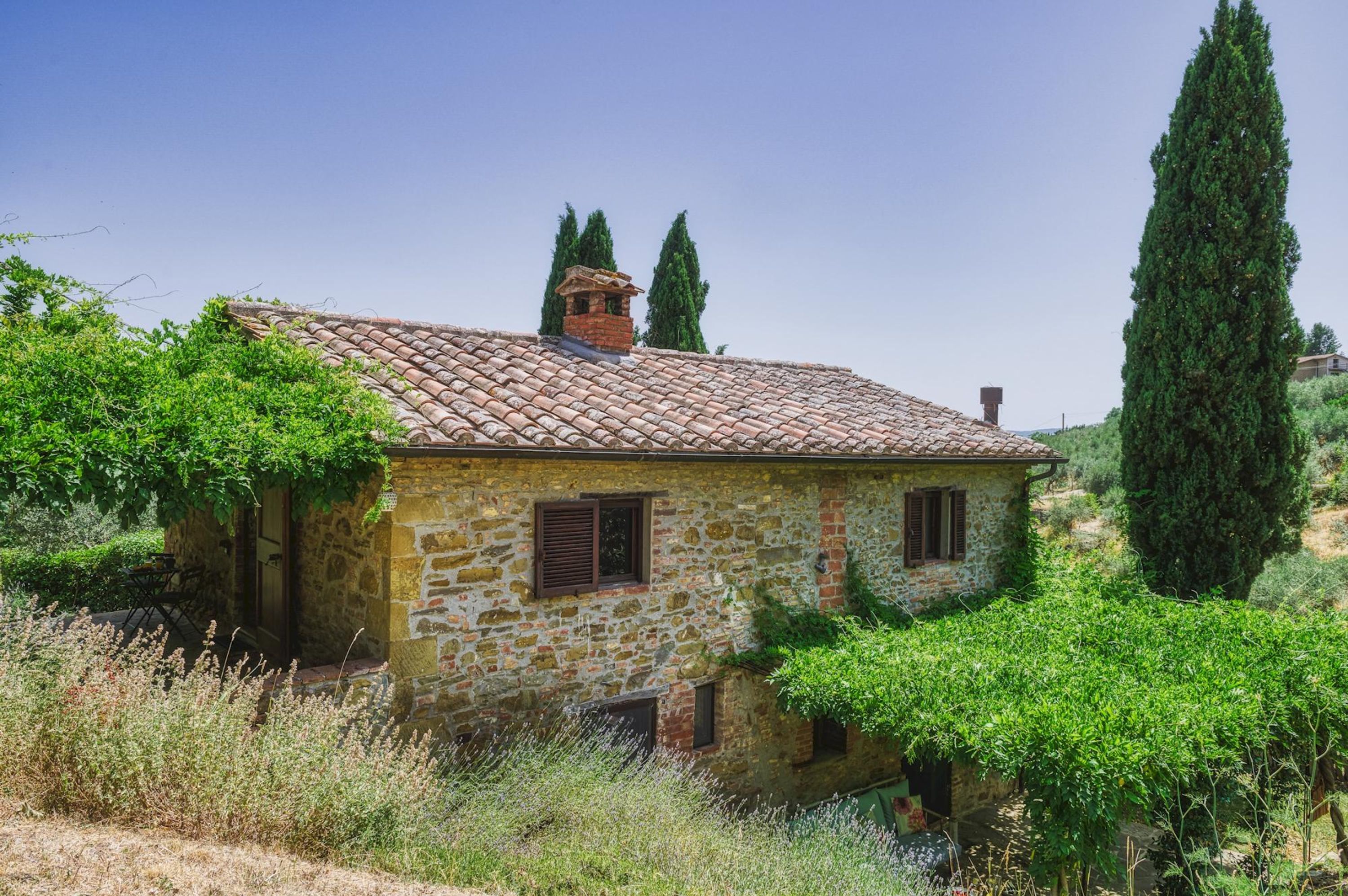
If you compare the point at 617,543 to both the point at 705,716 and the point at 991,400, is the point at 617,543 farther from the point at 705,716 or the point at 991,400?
the point at 991,400

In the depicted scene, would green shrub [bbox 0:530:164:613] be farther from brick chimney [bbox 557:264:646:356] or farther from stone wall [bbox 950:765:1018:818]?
stone wall [bbox 950:765:1018:818]

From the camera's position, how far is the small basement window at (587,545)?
6539 mm

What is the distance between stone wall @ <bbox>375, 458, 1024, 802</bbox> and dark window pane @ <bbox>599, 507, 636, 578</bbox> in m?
0.24

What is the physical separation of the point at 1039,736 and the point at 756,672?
3247mm

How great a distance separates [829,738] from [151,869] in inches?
315

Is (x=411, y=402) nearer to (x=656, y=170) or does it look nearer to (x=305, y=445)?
(x=305, y=445)

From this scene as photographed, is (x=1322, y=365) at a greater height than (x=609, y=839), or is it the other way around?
(x=1322, y=365)

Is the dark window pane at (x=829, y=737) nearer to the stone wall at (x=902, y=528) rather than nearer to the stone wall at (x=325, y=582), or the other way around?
the stone wall at (x=902, y=528)

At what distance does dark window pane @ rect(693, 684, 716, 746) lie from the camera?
25.6ft

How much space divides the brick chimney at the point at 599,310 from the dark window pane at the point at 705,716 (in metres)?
4.72

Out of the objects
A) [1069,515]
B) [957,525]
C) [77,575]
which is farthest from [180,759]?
[1069,515]

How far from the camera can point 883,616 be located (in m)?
8.76

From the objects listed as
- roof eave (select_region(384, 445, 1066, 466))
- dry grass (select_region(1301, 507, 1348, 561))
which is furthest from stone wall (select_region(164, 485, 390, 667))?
dry grass (select_region(1301, 507, 1348, 561))

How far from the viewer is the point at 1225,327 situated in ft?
35.7
